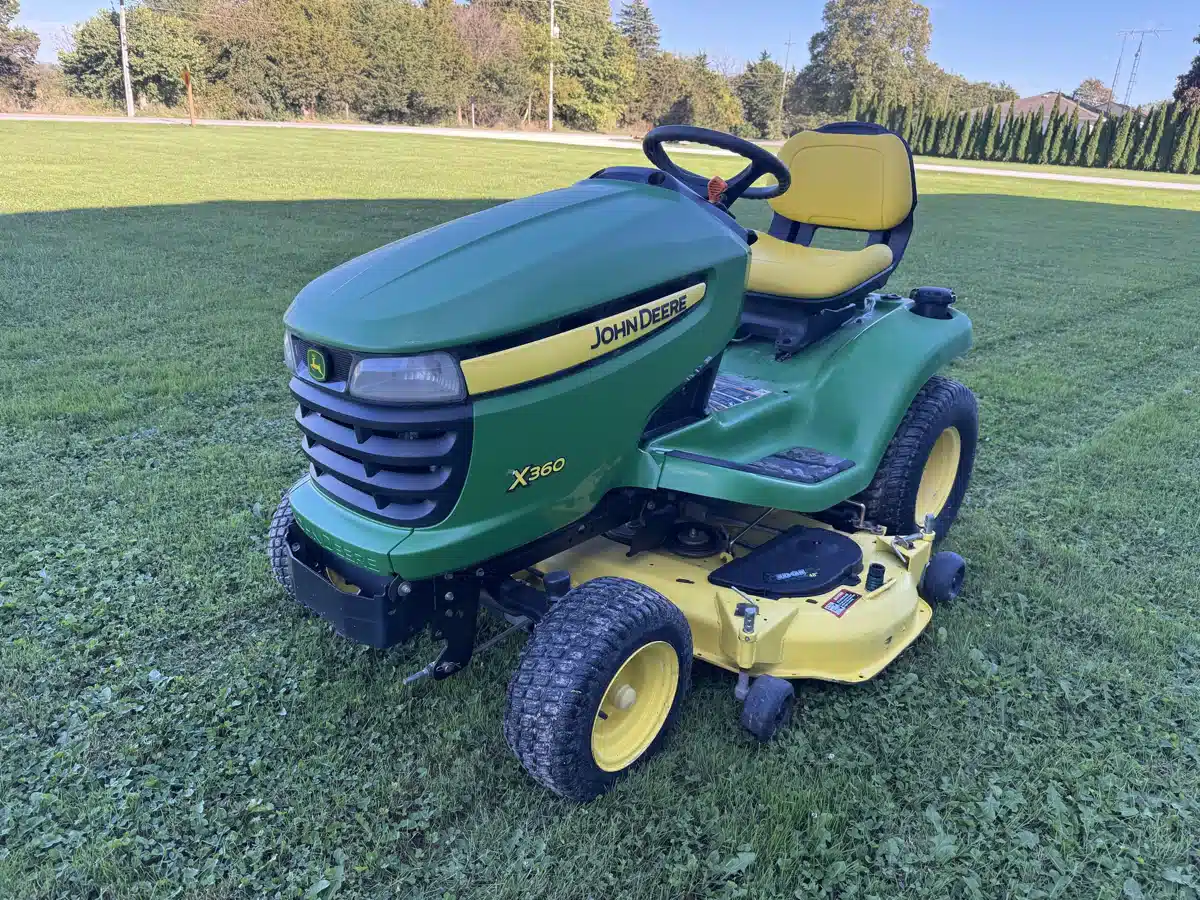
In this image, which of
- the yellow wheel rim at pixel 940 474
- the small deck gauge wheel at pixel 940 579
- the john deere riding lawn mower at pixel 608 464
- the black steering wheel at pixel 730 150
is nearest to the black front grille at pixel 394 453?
the john deere riding lawn mower at pixel 608 464

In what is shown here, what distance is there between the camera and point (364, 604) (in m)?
2.10

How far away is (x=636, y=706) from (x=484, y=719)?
414 mm

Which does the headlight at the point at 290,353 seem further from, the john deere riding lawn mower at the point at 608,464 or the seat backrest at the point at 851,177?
the seat backrest at the point at 851,177

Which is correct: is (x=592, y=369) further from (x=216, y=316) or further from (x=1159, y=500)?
(x=216, y=316)

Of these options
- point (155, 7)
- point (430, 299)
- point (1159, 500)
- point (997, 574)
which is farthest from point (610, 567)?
point (155, 7)

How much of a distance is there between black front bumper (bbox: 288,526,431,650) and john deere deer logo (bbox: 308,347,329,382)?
0.50 meters

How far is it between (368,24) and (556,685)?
4375 centimetres

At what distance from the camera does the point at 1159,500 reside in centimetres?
388

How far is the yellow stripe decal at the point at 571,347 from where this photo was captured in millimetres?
1907

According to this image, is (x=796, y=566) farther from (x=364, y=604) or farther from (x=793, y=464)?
(x=364, y=604)

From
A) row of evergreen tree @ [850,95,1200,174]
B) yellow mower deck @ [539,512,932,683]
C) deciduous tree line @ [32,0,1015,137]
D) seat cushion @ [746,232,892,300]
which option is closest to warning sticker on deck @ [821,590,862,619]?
yellow mower deck @ [539,512,932,683]

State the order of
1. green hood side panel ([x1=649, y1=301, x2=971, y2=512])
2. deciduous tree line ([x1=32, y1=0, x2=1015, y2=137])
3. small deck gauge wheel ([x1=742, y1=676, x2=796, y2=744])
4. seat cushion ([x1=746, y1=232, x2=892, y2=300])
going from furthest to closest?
1. deciduous tree line ([x1=32, y1=0, x2=1015, y2=137])
2. seat cushion ([x1=746, y1=232, x2=892, y2=300])
3. green hood side panel ([x1=649, y1=301, x2=971, y2=512])
4. small deck gauge wheel ([x1=742, y1=676, x2=796, y2=744])

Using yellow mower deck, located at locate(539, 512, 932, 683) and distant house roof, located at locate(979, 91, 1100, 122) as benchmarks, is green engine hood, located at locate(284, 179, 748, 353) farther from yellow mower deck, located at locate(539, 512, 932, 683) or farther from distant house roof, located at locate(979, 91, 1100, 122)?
distant house roof, located at locate(979, 91, 1100, 122)

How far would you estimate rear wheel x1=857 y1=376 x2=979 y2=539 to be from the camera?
121 inches
